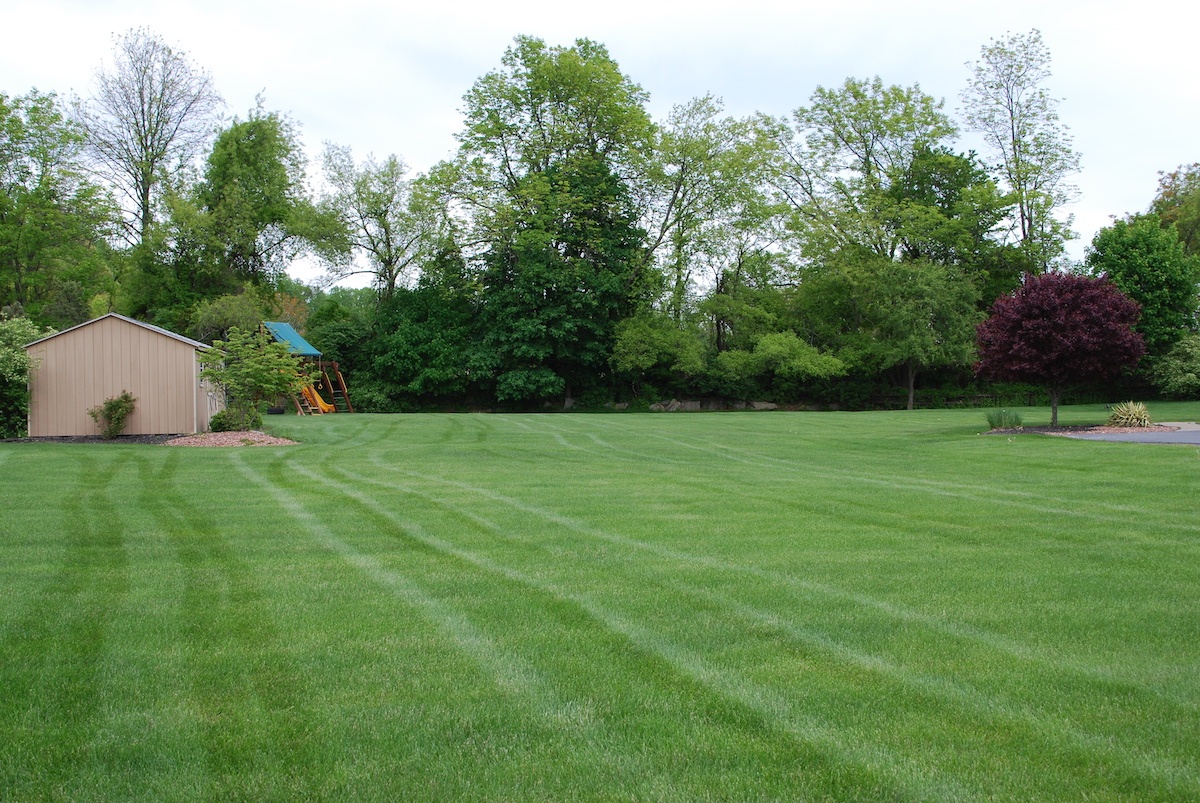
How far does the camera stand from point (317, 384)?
4016 centimetres

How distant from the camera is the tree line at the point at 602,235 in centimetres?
3912

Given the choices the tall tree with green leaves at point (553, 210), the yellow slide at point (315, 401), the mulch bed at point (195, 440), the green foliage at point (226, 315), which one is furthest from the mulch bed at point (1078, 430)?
the green foliage at point (226, 315)

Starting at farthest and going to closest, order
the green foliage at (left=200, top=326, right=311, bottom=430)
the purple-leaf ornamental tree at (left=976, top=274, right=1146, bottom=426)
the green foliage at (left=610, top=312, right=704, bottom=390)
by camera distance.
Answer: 1. the green foliage at (left=610, top=312, right=704, bottom=390)
2. the green foliage at (left=200, top=326, right=311, bottom=430)
3. the purple-leaf ornamental tree at (left=976, top=274, right=1146, bottom=426)

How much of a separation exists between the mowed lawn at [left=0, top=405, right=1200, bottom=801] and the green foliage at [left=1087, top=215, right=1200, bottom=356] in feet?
93.9

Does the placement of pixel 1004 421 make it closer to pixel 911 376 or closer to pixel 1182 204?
pixel 911 376

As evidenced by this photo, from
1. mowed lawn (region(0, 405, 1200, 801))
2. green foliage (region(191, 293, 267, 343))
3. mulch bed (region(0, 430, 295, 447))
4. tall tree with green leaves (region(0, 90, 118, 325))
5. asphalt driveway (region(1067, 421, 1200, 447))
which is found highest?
tall tree with green leaves (region(0, 90, 118, 325))

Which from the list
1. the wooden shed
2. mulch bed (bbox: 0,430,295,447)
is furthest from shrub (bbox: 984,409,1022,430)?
the wooden shed

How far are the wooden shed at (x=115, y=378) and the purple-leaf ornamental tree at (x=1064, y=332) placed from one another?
17.9m

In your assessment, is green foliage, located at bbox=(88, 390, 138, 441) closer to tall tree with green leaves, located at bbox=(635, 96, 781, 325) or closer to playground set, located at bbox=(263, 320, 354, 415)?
playground set, located at bbox=(263, 320, 354, 415)

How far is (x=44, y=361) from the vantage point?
19.2m

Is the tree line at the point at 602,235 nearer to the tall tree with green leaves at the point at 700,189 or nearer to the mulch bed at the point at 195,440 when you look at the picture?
the tall tree with green leaves at the point at 700,189

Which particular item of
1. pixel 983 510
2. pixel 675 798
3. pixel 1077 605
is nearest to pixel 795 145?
pixel 983 510

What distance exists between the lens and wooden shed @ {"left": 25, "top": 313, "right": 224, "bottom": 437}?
19312 mm

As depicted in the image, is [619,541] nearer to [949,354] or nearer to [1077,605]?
[1077,605]
